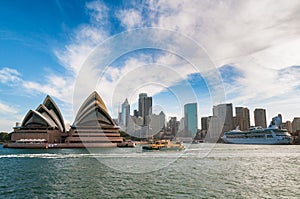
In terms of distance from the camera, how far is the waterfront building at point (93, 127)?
59906 millimetres

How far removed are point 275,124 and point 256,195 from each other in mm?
76850

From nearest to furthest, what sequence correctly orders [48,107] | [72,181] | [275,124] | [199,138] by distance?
[72,181] < [48,107] < [275,124] < [199,138]

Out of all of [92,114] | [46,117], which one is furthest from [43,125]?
[92,114]

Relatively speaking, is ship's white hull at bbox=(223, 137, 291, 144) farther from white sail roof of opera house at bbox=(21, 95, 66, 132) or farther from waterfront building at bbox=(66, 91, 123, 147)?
white sail roof of opera house at bbox=(21, 95, 66, 132)

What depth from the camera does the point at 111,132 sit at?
65812 mm

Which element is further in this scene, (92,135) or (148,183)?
(92,135)

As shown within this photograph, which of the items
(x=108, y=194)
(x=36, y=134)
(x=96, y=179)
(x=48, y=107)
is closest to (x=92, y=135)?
(x=36, y=134)

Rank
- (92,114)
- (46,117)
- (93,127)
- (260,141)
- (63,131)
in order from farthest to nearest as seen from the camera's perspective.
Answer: (260,141) < (63,131) < (46,117) < (92,114) < (93,127)

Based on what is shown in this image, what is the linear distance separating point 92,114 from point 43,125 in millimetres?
12100

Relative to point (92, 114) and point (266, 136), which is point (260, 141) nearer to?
point (266, 136)

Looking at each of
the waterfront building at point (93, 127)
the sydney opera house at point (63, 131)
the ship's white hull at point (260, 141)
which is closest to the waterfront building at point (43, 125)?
the sydney opera house at point (63, 131)

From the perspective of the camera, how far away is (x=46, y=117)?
6519 centimetres

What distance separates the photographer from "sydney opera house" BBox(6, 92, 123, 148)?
58.4 m

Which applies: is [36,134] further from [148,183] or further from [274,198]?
[274,198]
